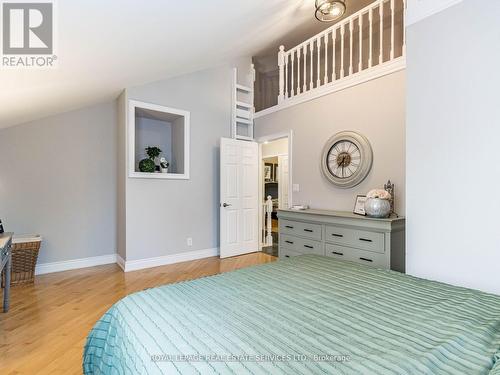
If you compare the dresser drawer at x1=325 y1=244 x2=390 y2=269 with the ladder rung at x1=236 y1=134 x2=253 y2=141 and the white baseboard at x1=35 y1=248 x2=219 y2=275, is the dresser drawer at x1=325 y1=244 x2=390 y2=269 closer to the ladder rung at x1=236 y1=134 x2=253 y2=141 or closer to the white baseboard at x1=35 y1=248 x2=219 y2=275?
the white baseboard at x1=35 y1=248 x2=219 y2=275

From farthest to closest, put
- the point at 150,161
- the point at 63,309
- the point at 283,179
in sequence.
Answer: the point at 283,179 < the point at 150,161 < the point at 63,309

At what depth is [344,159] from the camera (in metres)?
3.42

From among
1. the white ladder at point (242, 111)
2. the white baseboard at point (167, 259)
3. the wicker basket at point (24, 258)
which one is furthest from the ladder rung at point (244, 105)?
the wicker basket at point (24, 258)

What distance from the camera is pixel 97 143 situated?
13.0 feet

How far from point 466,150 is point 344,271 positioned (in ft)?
3.21

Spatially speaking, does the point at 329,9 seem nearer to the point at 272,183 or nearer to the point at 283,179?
the point at 283,179

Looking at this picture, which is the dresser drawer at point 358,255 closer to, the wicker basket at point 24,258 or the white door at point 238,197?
the white door at point 238,197

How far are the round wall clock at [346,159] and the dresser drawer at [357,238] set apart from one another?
0.73 metres

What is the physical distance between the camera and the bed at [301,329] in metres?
0.76

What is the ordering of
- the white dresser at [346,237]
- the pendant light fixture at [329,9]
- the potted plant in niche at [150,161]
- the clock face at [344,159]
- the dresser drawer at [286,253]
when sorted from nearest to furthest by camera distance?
the white dresser at [346,237], the pendant light fixture at [329,9], the clock face at [344,159], the dresser drawer at [286,253], the potted plant in niche at [150,161]

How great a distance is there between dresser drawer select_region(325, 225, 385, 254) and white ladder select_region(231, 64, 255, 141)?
2.46 metres

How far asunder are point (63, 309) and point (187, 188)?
216cm

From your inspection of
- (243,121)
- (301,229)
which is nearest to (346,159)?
(301,229)

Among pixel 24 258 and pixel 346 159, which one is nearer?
pixel 24 258
